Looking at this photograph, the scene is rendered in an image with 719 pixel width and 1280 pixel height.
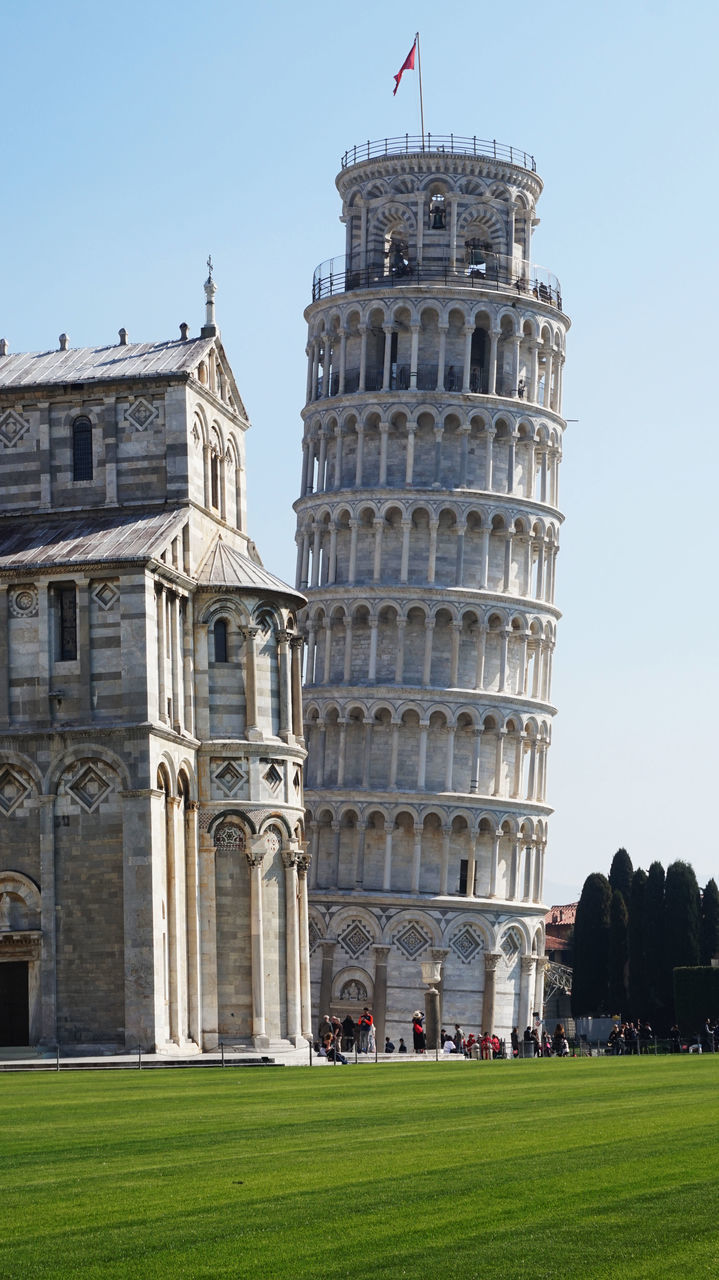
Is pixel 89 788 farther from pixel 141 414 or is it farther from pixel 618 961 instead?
pixel 618 961

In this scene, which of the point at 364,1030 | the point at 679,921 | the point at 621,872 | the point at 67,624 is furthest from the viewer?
the point at 621,872

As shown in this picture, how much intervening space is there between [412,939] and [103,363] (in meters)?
41.6

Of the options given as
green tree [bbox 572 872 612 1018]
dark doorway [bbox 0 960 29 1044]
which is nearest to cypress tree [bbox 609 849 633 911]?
green tree [bbox 572 872 612 1018]

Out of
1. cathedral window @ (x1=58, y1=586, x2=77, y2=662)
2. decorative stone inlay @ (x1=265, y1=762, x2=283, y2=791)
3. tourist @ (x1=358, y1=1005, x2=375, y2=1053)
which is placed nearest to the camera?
cathedral window @ (x1=58, y1=586, x2=77, y2=662)

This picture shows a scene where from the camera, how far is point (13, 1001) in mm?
56844

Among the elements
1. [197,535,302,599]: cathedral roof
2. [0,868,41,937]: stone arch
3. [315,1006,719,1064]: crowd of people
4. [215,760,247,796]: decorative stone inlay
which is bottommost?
[315,1006,719,1064]: crowd of people

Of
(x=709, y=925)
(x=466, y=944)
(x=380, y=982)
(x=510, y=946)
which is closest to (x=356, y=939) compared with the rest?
(x=380, y=982)

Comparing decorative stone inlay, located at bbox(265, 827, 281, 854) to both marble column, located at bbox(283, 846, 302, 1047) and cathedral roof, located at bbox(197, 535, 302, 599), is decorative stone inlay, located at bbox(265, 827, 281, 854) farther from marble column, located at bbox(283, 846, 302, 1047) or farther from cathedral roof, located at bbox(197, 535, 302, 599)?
cathedral roof, located at bbox(197, 535, 302, 599)

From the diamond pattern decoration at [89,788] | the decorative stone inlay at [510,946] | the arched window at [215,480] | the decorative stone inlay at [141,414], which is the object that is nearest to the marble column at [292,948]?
the diamond pattern decoration at [89,788]

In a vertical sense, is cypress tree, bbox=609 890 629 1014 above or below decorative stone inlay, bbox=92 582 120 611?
below

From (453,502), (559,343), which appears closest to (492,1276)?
(453,502)

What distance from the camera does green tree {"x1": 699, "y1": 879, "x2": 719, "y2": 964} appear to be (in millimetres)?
109938

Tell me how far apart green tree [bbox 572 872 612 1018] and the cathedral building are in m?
48.7

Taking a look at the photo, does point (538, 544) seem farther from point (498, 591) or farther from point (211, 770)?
point (211, 770)
